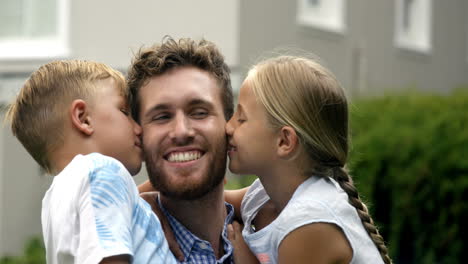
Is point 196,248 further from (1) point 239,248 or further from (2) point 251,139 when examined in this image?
(2) point 251,139

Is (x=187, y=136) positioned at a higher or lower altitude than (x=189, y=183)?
higher

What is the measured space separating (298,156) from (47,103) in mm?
898

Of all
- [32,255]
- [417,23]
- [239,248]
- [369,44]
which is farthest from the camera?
[417,23]

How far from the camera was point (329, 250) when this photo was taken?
320 cm

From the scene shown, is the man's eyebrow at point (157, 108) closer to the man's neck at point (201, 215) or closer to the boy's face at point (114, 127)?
the boy's face at point (114, 127)

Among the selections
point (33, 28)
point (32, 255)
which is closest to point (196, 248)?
point (32, 255)

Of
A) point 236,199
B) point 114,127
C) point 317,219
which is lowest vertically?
point 236,199

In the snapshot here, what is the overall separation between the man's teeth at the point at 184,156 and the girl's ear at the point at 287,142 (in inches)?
12.7

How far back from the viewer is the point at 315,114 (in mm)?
3406

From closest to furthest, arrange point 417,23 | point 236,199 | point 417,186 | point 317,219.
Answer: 1. point 317,219
2. point 236,199
3. point 417,186
4. point 417,23

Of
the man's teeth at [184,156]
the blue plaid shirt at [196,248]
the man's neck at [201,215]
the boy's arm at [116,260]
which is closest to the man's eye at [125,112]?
the man's teeth at [184,156]

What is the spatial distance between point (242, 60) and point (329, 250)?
7.04m

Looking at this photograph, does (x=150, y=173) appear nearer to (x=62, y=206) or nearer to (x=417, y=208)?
(x=62, y=206)

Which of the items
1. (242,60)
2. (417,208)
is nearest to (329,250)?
(417,208)
